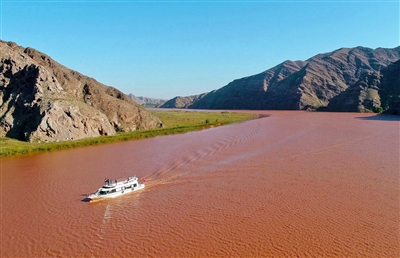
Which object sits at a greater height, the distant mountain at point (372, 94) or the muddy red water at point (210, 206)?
the distant mountain at point (372, 94)

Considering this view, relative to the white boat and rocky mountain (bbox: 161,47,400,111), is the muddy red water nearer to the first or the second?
the white boat

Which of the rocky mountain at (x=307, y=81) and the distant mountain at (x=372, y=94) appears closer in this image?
the distant mountain at (x=372, y=94)

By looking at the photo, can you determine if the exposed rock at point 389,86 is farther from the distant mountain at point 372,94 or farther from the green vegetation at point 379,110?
the green vegetation at point 379,110

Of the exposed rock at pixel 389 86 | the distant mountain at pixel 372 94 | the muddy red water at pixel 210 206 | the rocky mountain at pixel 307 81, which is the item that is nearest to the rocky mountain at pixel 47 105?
the muddy red water at pixel 210 206

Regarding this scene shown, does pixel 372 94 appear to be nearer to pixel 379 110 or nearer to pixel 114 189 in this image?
pixel 379 110

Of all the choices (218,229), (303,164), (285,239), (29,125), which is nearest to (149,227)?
(218,229)

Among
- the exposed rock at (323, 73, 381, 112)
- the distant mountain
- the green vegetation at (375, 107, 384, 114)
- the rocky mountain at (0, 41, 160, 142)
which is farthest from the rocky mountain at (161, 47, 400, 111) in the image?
the rocky mountain at (0, 41, 160, 142)

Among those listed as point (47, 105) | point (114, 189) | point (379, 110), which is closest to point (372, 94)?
point (379, 110)
